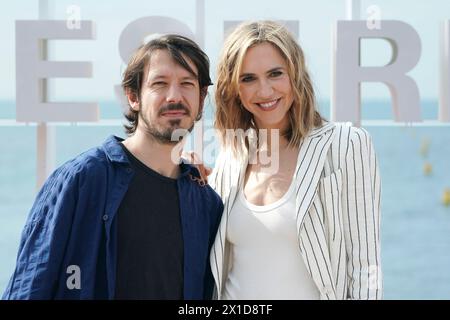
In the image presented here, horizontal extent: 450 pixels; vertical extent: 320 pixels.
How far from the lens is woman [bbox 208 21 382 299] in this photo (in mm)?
2633

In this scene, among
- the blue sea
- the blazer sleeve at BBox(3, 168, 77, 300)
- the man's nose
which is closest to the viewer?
the blazer sleeve at BBox(3, 168, 77, 300)

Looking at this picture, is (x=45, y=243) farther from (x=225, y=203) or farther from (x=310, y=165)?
(x=310, y=165)

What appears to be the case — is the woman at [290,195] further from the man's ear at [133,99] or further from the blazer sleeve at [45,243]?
the blazer sleeve at [45,243]

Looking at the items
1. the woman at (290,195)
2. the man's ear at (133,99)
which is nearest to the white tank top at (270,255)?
the woman at (290,195)

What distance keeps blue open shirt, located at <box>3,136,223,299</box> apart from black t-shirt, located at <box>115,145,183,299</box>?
28mm

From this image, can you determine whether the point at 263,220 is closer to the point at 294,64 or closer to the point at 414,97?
the point at 294,64

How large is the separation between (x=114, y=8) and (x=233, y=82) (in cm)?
2353

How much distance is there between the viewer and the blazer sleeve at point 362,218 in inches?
103

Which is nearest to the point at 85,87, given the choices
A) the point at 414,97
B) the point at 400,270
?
the point at 400,270

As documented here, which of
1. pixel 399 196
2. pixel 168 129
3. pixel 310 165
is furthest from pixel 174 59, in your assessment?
pixel 399 196

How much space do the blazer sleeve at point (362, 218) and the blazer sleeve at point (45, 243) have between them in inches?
34.6

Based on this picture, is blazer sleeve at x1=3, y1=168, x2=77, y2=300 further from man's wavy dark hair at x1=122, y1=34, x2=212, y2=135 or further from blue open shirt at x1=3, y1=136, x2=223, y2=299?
man's wavy dark hair at x1=122, y1=34, x2=212, y2=135

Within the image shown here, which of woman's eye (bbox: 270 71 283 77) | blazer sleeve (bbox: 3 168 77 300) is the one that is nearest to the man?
blazer sleeve (bbox: 3 168 77 300)

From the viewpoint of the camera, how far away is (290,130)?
289 cm
